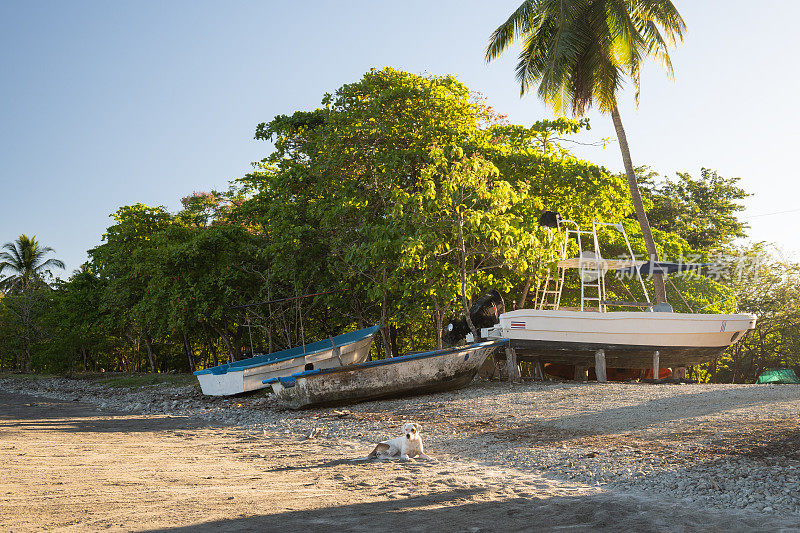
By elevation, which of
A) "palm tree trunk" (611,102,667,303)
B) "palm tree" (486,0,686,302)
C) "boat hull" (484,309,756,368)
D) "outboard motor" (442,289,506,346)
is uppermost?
"palm tree" (486,0,686,302)

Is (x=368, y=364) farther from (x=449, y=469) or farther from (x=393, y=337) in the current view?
(x=393, y=337)

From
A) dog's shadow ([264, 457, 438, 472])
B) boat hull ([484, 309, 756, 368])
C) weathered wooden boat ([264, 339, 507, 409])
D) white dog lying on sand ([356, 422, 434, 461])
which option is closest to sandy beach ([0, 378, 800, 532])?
dog's shadow ([264, 457, 438, 472])

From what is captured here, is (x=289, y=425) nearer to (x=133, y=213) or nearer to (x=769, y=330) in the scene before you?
(x=133, y=213)

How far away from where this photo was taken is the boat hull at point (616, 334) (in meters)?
15.9

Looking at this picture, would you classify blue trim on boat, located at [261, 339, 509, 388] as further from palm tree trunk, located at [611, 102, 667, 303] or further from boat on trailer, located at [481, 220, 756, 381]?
palm tree trunk, located at [611, 102, 667, 303]

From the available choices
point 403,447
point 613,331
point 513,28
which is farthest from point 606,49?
point 403,447

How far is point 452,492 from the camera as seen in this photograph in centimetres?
593

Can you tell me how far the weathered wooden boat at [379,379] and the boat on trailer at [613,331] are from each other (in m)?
1.89

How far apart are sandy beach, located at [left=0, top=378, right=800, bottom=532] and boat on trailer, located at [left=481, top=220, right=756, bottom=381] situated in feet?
10.6

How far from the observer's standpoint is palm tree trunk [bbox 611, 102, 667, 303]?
18328 mm

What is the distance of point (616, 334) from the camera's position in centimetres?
1622

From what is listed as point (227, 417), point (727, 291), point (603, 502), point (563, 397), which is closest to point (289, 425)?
point (227, 417)

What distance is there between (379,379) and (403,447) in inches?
242

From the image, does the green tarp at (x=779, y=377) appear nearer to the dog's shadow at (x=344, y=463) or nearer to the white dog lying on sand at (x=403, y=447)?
the white dog lying on sand at (x=403, y=447)
